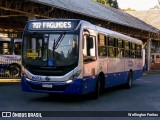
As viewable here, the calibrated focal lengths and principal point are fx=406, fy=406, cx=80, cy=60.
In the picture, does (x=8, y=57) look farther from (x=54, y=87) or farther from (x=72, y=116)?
(x=72, y=116)

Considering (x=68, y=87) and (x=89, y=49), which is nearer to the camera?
(x=68, y=87)

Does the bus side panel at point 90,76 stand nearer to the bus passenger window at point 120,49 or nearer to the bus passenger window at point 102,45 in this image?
the bus passenger window at point 102,45

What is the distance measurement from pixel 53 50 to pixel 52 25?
2.91 ft

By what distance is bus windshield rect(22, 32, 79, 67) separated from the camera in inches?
498

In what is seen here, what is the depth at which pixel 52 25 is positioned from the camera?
1307 cm

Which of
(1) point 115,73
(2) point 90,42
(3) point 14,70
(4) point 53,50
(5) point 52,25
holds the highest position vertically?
(5) point 52,25

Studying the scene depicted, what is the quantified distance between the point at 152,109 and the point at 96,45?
3480 millimetres

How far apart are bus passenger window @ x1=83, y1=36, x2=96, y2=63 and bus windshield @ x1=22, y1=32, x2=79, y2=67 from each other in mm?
482

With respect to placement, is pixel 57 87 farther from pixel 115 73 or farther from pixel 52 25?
pixel 115 73

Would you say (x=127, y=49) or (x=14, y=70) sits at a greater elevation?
(x=127, y=49)

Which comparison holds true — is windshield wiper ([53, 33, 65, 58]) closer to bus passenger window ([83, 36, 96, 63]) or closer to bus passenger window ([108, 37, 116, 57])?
bus passenger window ([83, 36, 96, 63])

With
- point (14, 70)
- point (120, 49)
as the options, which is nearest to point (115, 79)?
point (120, 49)

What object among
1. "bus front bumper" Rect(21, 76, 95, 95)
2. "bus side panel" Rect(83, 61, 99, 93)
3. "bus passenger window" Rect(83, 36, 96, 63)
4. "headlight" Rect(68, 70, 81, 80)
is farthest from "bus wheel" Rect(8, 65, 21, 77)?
"headlight" Rect(68, 70, 81, 80)

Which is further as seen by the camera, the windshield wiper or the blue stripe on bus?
the windshield wiper
